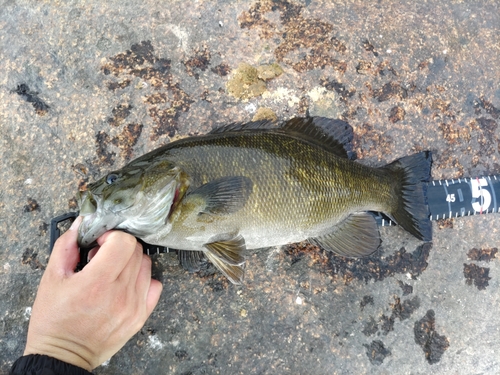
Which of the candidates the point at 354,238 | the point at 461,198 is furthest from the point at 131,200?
the point at 461,198

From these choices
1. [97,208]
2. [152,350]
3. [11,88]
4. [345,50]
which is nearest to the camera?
[97,208]

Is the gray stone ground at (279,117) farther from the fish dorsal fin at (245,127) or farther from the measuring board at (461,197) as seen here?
the fish dorsal fin at (245,127)

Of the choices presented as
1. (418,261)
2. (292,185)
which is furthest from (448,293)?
(292,185)

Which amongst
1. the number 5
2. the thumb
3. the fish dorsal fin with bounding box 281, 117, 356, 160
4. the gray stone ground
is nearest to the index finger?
the thumb

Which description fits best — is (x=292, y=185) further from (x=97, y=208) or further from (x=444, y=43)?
(x=444, y=43)

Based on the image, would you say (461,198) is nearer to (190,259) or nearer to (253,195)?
(253,195)

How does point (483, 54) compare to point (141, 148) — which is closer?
point (141, 148)

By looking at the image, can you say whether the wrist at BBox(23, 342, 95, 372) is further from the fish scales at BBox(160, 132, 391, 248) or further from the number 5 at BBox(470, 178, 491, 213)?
the number 5 at BBox(470, 178, 491, 213)
